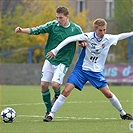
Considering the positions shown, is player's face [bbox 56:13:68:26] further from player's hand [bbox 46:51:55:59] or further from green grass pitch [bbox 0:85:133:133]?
green grass pitch [bbox 0:85:133:133]

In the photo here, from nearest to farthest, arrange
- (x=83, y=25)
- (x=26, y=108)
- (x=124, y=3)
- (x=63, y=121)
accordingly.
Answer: (x=63, y=121) < (x=26, y=108) < (x=124, y=3) < (x=83, y=25)

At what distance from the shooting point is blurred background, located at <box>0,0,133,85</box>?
30.0 meters

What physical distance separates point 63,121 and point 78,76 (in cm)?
88

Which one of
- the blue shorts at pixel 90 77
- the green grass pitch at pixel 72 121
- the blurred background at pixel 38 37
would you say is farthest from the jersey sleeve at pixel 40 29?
the blurred background at pixel 38 37

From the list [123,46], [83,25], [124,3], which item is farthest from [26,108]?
[83,25]

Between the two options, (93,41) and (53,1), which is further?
(53,1)

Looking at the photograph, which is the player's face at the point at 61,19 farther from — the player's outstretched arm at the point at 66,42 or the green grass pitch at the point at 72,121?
the green grass pitch at the point at 72,121

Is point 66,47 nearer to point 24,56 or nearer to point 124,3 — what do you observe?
point 24,56

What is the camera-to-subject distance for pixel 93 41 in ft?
39.0

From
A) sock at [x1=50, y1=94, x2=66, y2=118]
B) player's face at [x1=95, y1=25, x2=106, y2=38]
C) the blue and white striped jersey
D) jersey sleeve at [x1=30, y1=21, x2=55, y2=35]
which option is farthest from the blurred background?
sock at [x1=50, y1=94, x2=66, y2=118]

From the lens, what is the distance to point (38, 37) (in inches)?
1484

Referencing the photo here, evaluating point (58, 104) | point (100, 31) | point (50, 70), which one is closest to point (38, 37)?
point (50, 70)

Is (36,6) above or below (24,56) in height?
above

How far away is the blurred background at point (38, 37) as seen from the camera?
2998 centimetres
